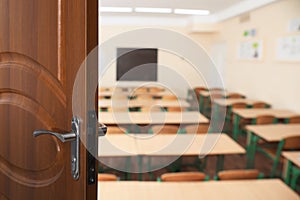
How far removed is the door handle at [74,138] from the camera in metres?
1.01

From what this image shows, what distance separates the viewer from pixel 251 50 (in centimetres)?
691

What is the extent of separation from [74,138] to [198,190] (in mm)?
1250

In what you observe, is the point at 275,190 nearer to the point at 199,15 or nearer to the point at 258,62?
the point at 258,62

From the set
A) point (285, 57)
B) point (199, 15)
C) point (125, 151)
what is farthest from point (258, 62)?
point (125, 151)

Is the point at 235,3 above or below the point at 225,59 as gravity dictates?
above

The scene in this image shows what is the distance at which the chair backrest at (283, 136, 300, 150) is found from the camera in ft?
10.9

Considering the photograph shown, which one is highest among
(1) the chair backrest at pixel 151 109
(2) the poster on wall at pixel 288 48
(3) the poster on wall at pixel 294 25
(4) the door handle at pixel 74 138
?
(3) the poster on wall at pixel 294 25

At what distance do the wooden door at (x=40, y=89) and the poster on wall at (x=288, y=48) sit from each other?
16.3 ft

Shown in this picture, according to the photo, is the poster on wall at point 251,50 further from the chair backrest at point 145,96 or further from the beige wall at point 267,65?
the chair backrest at point 145,96

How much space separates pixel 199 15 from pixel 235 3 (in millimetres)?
1903

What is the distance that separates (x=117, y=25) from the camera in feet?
30.0

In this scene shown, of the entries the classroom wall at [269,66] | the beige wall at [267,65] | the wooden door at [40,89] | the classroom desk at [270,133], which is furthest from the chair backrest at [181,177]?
the classroom wall at [269,66]

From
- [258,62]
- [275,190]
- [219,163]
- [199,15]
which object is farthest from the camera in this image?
[199,15]

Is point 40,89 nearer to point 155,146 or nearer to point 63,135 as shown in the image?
point 63,135
